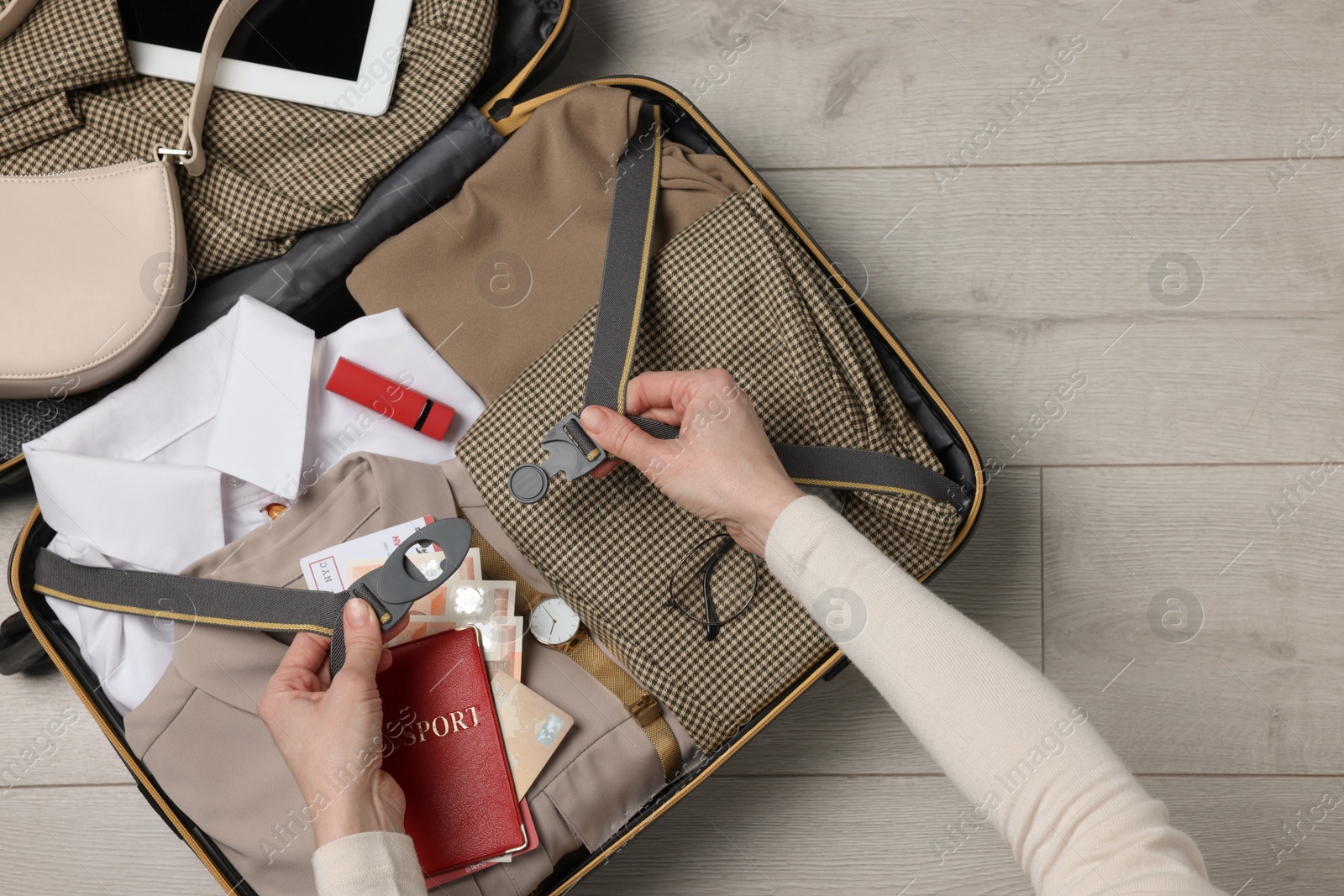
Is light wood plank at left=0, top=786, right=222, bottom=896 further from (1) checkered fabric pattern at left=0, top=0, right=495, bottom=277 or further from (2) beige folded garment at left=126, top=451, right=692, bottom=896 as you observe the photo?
(1) checkered fabric pattern at left=0, top=0, right=495, bottom=277

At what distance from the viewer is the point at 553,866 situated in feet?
2.71

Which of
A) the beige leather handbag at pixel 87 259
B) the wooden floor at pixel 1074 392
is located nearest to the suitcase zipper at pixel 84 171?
the beige leather handbag at pixel 87 259

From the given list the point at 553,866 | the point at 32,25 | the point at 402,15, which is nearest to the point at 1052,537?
the point at 553,866

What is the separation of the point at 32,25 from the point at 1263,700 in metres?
1.45

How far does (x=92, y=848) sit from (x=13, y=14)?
2.86 feet

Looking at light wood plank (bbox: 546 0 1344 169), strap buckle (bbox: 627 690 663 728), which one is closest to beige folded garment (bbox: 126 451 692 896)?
strap buckle (bbox: 627 690 663 728)

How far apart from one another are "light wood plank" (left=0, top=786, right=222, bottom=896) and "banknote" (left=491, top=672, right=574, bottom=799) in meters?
0.50

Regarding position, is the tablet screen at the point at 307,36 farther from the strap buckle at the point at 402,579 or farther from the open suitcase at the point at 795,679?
the strap buckle at the point at 402,579

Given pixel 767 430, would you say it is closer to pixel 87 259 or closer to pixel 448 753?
pixel 448 753

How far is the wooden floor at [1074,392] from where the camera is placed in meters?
1.04

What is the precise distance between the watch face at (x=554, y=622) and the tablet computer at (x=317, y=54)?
503mm

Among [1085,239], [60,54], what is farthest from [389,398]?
[1085,239]

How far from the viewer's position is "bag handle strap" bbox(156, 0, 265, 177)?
843 mm

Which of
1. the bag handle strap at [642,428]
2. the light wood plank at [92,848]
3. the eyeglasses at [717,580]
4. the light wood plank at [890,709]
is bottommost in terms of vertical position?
the light wood plank at [92,848]
